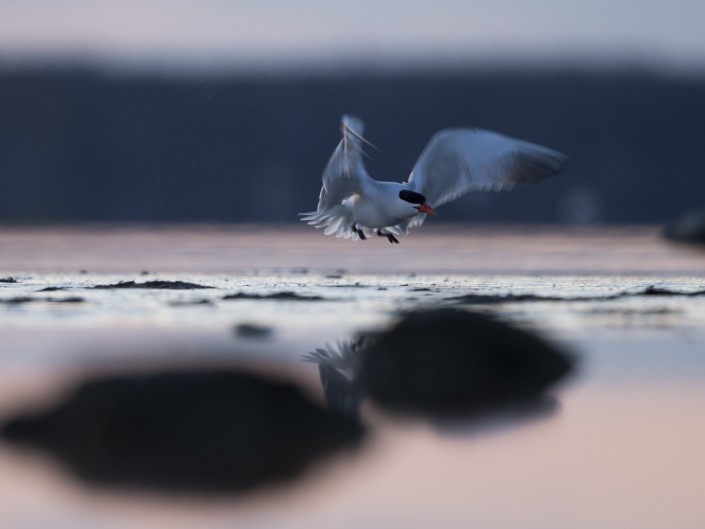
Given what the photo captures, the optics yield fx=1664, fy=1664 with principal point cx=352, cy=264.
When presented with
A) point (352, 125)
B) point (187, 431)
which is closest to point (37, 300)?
point (352, 125)

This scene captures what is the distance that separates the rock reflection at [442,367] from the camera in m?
8.16

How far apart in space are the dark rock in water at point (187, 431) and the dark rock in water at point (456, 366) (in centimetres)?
66

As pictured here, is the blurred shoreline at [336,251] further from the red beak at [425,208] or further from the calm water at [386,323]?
the red beak at [425,208]

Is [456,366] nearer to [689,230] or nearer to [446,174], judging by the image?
[446,174]

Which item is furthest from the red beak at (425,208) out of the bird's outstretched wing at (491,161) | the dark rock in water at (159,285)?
the dark rock in water at (159,285)

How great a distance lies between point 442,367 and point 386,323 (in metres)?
2.06

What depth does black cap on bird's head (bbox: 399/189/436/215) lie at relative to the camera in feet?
43.3

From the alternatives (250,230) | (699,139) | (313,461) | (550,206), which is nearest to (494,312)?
(313,461)

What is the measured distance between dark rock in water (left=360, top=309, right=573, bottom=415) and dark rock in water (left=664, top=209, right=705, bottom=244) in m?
15.8

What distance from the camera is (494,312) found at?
37.9ft

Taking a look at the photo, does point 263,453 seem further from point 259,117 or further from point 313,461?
point 259,117

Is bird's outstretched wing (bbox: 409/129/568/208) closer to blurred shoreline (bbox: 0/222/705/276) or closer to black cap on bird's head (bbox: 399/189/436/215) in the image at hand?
black cap on bird's head (bbox: 399/189/436/215)

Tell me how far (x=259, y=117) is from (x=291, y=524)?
1852 inches

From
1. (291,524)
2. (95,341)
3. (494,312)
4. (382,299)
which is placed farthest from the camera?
(382,299)
